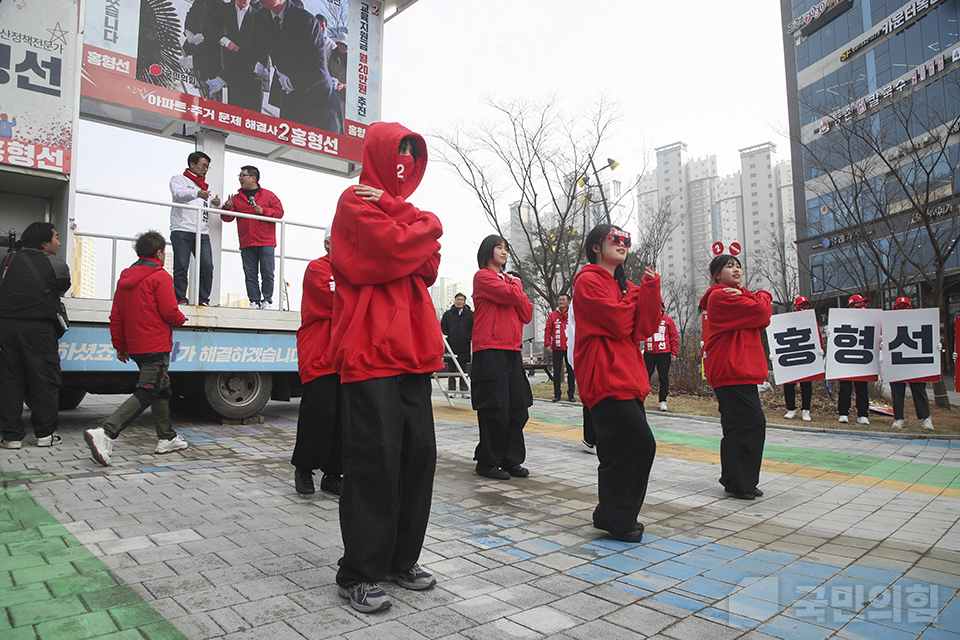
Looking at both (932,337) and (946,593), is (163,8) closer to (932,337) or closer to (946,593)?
(946,593)

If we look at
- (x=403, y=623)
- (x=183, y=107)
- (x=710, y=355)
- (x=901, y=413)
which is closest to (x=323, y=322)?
(x=403, y=623)

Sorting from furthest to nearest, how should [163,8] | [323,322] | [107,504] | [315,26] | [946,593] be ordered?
[315,26] < [163,8] < [323,322] < [107,504] < [946,593]

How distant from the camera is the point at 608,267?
3.76 m

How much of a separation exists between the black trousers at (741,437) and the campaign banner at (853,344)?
505cm

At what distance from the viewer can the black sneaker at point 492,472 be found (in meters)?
4.86

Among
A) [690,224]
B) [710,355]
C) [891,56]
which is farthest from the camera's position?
[690,224]

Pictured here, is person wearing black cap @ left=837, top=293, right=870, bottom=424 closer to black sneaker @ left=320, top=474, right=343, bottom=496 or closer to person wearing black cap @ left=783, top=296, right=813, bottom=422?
person wearing black cap @ left=783, top=296, right=813, bottom=422

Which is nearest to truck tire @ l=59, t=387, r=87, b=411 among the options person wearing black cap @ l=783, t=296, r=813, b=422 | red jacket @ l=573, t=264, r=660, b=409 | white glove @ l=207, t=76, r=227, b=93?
white glove @ l=207, t=76, r=227, b=93

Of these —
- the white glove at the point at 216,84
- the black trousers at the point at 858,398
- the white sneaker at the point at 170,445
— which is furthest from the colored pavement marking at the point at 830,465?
the white glove at the point at 216,84

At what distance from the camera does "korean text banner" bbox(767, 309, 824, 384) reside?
877cm

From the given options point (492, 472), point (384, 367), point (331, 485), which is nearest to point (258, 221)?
point (331, 485)

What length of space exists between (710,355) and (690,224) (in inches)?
1833

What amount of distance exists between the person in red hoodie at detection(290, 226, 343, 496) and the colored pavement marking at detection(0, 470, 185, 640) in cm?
139

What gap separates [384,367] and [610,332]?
1.65m
